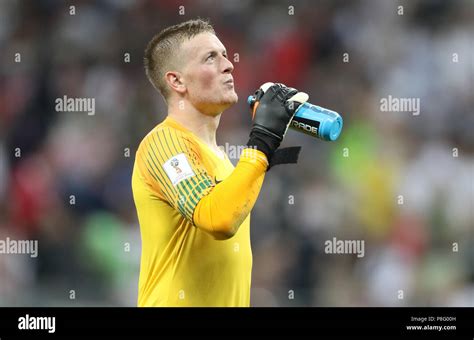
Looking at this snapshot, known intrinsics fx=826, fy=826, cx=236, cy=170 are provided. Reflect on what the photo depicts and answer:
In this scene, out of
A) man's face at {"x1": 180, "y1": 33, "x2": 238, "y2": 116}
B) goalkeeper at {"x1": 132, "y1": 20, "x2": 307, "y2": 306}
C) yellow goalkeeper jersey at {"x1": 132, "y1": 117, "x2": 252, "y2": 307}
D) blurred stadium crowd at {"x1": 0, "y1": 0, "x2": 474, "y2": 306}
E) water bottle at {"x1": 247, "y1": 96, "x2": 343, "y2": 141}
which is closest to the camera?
goalkeeper at {"x1": 132, "y1": 20, "x2": 307, "y2": 306}

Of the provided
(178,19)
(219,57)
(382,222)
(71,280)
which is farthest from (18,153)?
(219,57)

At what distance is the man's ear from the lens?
4297 millimetres

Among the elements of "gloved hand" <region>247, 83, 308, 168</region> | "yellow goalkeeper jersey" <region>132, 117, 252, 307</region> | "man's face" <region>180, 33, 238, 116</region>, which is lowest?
"yellow goalkeeper jersey" <region>132, 117, 252, 307</region>

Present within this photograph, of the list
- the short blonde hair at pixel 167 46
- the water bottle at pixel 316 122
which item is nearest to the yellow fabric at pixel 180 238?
the short blonde hair at pixel 167 46

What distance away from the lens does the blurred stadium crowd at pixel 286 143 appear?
7309mm

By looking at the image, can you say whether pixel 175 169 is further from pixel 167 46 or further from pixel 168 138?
pixel 167 46

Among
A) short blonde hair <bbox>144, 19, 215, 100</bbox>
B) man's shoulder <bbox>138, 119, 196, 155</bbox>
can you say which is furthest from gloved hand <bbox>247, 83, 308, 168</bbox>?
short blonde hair <bbox>144, 19, 215, 100</bbox>

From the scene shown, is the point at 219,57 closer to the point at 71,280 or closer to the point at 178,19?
the point at 71,280

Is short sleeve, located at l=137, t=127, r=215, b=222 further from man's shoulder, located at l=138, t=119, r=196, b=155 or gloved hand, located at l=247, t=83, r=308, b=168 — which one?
gloved hand, located at l=247, t=83, r=308, b=168

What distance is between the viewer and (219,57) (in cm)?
429

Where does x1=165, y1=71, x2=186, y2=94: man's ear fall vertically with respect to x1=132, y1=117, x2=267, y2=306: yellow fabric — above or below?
above

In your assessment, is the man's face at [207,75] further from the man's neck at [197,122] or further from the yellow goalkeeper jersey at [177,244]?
the yellow goalkeeper jersey at [177,244]

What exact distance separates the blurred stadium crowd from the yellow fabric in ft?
8.95

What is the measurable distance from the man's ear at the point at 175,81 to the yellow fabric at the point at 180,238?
0.64 feet
